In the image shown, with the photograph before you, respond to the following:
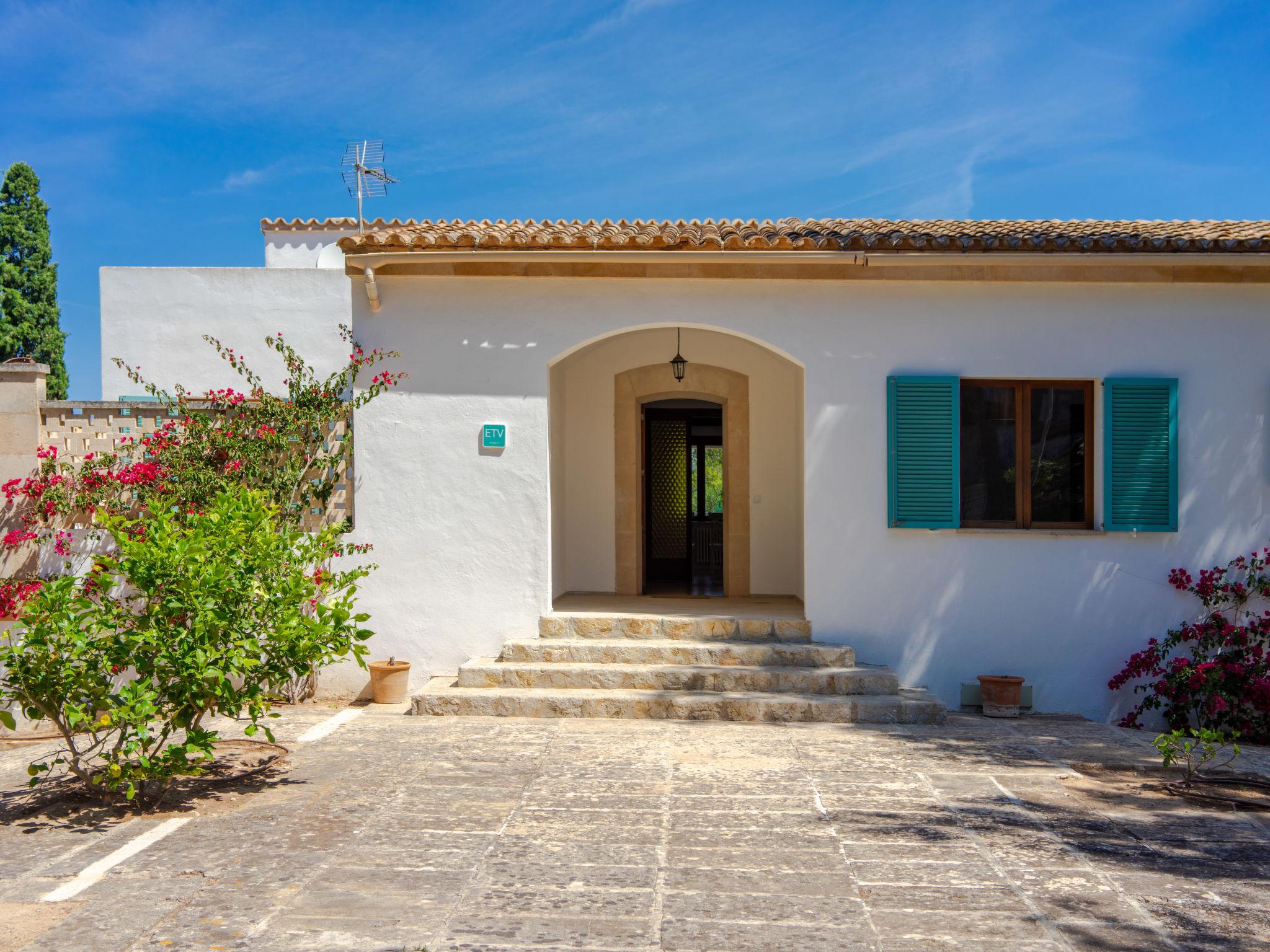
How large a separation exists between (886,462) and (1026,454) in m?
1.32

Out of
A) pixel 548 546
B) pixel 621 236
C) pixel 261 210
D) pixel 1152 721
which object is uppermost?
pixel 261 210

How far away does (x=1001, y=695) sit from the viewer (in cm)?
785

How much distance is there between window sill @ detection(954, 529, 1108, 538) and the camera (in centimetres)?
812

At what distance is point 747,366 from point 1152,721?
17.3 feet

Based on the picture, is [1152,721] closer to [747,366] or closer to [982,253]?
[982,253]

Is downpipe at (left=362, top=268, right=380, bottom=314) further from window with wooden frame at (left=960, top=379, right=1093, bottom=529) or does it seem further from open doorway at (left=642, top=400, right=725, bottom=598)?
window with wooden frame at (left=960, top=379, right=1093, bottom=529)

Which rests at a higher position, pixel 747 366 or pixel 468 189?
pixel 468 189

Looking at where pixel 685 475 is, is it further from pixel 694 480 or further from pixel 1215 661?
pixel 1215 661

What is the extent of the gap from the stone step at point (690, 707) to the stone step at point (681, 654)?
435mm

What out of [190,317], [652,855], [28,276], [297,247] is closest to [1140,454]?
[652,855]

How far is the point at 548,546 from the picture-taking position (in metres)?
8.26

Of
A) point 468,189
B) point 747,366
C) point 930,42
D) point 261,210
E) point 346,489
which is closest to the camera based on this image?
point 346,489

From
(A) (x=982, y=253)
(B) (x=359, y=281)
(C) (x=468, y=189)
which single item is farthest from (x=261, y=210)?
(A) (x=982, y=253)

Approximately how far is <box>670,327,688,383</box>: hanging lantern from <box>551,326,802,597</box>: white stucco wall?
53mm
